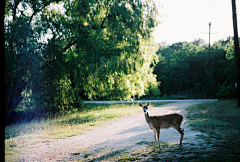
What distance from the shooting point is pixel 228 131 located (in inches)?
391

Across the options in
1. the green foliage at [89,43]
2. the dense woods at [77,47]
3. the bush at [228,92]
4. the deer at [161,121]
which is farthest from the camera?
the bush at [228,92]

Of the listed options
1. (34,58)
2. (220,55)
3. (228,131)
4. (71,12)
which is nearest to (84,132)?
(34,58)

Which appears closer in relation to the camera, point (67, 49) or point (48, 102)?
point (48, 102)

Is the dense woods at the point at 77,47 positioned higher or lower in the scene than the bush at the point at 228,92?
higher

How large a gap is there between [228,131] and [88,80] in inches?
394

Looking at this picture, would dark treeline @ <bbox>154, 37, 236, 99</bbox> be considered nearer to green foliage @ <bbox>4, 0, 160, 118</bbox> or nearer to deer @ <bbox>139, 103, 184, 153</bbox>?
green foliage @ <bbox>4, 0, 160, 118</bbox>

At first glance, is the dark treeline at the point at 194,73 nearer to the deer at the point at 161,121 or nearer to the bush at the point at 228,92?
the bush at the point at 228,92

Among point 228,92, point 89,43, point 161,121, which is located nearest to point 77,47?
point 89,43

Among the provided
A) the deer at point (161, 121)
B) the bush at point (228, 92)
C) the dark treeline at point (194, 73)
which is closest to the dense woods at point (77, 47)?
the deer at point (161, 121)

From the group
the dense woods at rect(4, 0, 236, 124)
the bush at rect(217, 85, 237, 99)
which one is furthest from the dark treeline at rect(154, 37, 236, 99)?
the dense woods at rect(4, 0, 236, 124)

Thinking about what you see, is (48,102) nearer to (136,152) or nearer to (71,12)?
(71,12)

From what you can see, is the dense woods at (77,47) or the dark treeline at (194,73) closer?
the dense woods at (77,47)

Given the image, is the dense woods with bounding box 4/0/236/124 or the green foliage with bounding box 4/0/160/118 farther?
the green foliage with bounding box 4/0/160/118

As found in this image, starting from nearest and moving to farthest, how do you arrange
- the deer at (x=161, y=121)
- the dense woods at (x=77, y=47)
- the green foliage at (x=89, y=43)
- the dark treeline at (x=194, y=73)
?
the deer at (x=161, y=121), the dense woods at (x=77, y=47), the green foliage at (x=89, y=43), the dark treeline at (x=194, y=73)
